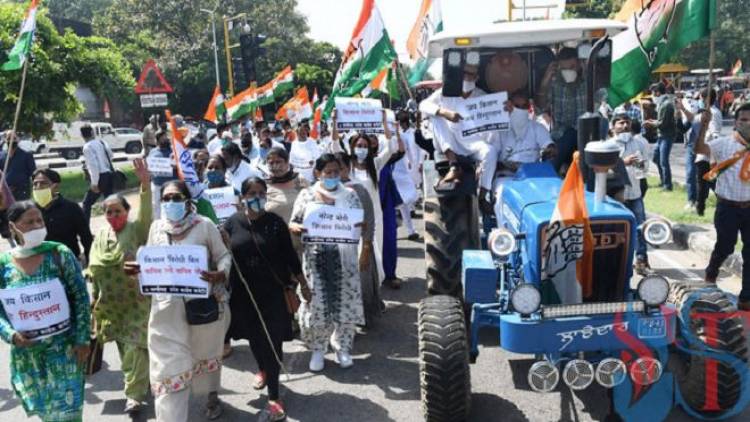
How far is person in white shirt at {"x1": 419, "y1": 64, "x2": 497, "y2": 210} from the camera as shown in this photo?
18.4 feet

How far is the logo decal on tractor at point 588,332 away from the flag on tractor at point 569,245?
48 centimetres

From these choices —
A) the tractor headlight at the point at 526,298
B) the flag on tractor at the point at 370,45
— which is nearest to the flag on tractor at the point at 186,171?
the tractor headlight at the point at 526,298

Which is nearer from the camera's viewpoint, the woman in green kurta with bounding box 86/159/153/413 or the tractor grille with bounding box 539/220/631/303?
the tractor grille with bounding box 539/220/631/303

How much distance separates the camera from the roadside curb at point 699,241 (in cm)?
774

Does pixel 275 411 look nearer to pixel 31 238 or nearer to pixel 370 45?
pixel 31 238

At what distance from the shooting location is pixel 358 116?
8.33m

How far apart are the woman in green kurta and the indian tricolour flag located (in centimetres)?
414

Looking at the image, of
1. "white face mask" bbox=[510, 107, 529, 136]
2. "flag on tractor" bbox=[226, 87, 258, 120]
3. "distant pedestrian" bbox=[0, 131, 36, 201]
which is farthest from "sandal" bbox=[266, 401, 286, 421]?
"flag on tractor" bbox=[226, 87, 258, 120]

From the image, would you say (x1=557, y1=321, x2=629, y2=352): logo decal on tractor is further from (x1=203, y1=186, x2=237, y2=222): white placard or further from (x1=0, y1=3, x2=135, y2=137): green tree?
(x1=0, y1=3, x2=135, y2=137): green tree

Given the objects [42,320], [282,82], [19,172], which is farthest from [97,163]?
[42,320]

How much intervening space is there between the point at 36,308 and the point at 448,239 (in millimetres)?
3046

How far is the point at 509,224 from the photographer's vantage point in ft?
16.4

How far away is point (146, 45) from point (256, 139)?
35915mm

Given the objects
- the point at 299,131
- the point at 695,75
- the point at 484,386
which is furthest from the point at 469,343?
the point at 695,75
